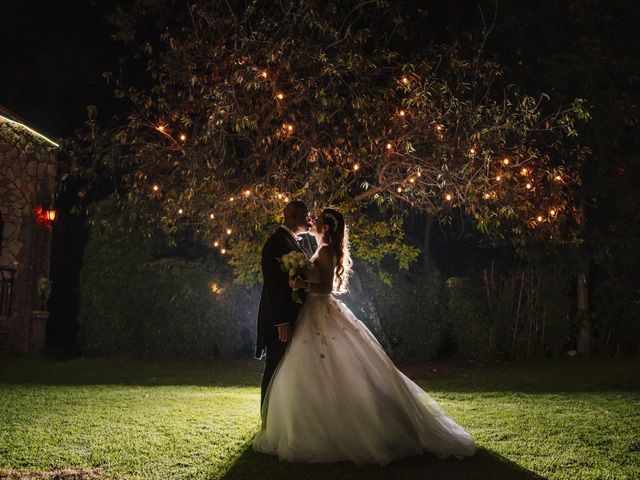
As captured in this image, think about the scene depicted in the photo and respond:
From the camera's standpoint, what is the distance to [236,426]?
253 inches

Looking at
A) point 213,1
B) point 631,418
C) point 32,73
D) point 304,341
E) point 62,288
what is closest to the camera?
point 304,341

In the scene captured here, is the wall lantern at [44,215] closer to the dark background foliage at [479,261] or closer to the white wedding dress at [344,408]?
the dark background foliage at [479,261]

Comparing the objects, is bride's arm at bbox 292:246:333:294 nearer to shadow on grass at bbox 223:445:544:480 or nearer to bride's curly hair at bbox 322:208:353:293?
bride's curly hair at bbox 322:208:353:293

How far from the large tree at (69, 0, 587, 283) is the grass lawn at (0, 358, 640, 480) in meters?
2.50

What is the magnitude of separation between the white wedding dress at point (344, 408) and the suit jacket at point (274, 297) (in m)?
0.20

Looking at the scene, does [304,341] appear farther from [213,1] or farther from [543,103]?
[543,103]

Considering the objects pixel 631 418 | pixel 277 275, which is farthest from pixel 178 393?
pixel 631 418

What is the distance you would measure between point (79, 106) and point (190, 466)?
46.1 ft

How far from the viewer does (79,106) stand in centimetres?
1684

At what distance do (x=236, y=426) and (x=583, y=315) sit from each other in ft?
32.2

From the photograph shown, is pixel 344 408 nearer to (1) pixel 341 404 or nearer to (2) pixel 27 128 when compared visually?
(1) pixel 341 404

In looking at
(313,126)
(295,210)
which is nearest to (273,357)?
(295,210)

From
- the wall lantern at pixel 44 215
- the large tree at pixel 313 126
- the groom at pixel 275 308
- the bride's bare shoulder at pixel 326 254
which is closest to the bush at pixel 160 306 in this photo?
the wall lantern at pixel 44 215

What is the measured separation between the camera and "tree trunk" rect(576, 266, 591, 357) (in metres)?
13.8
